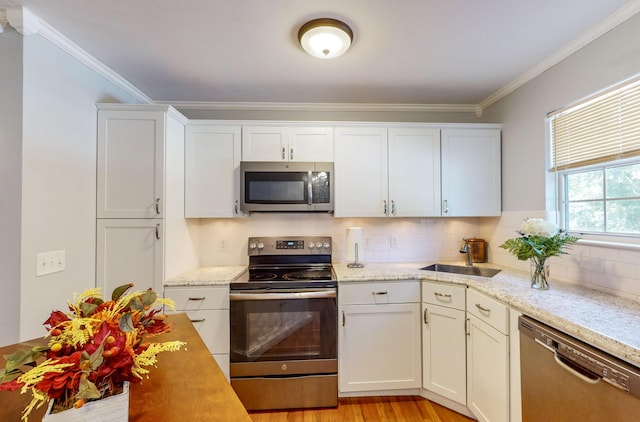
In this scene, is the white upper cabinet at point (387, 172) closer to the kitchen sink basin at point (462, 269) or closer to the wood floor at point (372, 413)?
the kitchen sink basin at point (462, 269)

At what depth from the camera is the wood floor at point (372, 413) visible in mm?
1942

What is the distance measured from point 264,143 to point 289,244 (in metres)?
0.94

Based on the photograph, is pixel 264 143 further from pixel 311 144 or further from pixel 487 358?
pixel 487 358

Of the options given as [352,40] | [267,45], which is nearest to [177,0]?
[267,45]

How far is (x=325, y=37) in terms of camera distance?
158 centimetres

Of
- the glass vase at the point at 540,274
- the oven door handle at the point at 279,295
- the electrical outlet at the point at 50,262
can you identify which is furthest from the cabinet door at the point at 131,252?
the glass vase at the point at 540,274

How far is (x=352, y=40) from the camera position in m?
1.69

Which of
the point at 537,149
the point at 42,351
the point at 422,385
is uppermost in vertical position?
the point at 537,149

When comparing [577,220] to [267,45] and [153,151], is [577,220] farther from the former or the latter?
[153,151]

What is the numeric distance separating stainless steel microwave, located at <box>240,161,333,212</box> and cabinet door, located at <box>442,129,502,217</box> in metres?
1.17

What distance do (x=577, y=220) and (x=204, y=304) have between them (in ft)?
8.82

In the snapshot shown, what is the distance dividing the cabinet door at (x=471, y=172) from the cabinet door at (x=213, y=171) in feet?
6.12

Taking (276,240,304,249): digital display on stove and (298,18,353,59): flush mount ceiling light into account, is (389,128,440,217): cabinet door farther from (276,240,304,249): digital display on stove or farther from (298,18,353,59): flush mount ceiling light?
(298,18,353,59): flush mount ceiling light

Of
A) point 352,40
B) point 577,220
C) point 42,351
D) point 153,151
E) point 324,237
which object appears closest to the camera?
point 42,351
